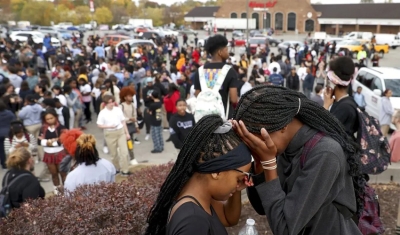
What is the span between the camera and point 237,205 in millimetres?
2223

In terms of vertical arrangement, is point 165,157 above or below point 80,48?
below

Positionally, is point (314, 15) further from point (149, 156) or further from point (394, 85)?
point (149, 156)

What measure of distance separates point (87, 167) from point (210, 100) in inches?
68.0

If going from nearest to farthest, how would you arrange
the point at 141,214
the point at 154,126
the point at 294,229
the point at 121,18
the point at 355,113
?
the point at 294,229, the point at 141,214, the point at 355,113, the point at 154,126, the point at 121,18

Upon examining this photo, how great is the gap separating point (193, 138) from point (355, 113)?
2.05 meters

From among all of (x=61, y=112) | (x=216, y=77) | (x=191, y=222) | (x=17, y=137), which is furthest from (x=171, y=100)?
(x=191, y=222)

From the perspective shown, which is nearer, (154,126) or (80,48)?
(154,126)

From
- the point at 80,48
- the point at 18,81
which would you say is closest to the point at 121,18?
the point at 80,48

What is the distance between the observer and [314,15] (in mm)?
60406

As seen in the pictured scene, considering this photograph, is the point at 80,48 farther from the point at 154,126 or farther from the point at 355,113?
the point at 355,113

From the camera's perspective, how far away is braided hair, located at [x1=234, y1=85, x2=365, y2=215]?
190 cm

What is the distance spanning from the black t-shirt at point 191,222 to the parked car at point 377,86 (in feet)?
33.6

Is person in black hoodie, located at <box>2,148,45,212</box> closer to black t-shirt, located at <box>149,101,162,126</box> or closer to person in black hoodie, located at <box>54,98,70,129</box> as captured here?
person in black hoodie, located at <box>54,98,70,129</box>

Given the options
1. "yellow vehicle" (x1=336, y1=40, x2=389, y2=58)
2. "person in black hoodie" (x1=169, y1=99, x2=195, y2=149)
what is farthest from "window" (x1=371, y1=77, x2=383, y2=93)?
"yellow vehicle" (x1=336, y1=40, x2=389, y2=58)
